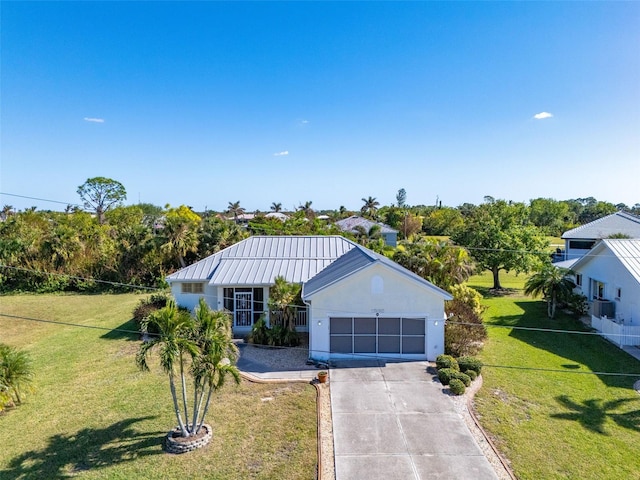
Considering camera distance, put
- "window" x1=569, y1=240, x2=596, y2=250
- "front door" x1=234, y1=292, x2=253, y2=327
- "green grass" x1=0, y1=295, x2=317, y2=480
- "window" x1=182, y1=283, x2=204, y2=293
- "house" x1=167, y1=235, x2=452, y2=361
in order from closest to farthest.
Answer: "green grass" x1=0, y1=295, x2=317, y2=480
"house" x1=167, y1=235, x2=452, y2=361
"front door" x1=234, y1=292, x2=253, y2=327
"window" x1=182, y1=283, x2=204, y2=293
"window" x1=569, y1=240, x2=596, y2=250

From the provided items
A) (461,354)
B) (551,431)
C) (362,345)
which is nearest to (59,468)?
(362,345)

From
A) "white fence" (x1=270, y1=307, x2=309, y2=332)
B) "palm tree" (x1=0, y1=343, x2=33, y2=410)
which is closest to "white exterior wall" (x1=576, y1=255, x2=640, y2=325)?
"white fence" (x1=270, y1=307, x2=309, y2=332)

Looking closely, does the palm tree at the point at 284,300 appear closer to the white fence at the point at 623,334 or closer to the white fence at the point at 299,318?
the white fence at the point at 299,318

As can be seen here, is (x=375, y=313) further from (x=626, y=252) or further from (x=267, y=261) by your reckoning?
(x=626, y=252)

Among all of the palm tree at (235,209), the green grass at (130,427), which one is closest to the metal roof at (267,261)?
the green grass at (130,427)

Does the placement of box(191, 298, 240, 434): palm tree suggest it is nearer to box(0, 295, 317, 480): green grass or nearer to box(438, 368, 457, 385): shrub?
box(0, 295, 317, 480): green grass

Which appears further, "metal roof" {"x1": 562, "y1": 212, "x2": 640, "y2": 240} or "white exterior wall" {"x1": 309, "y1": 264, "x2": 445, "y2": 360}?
"metal roof" {"x1": 562, "y1": 212, "x2": 640, "y2": 240}

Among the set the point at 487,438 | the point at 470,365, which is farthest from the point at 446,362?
the point at 487,438
